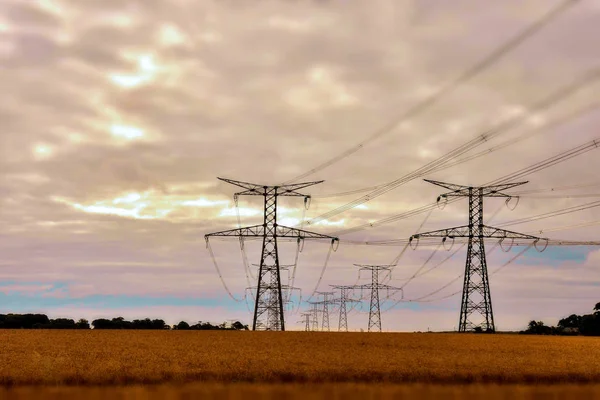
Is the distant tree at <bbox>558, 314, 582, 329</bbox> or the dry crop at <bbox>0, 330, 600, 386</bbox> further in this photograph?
the distant tree at <bbox>558, 314, 582, 329</bbox>

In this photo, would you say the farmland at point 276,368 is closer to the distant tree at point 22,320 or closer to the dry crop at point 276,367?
the dry crop at point 276,367

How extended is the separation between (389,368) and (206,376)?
387 inches

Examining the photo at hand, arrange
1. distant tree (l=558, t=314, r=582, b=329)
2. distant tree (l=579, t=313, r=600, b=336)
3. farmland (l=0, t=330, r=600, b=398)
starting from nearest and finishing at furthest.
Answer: farmland (l=0, t=330, r=600, b=398), distant tree (l=579, t=313, r=600, b=336), distant tree (l=558, t=314, r=582, b=329)

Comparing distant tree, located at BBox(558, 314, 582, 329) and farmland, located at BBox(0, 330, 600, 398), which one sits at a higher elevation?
distant tree, located at BBox(558, 314, 582, 329)

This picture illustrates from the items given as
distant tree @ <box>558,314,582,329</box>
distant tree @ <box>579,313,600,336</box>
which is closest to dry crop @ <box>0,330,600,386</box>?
distant tree @ <box>579,313,600,336</box>

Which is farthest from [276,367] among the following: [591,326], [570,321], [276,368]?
[570,321]

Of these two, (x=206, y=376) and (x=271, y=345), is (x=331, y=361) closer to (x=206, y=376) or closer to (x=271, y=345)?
(x=206, y=376)

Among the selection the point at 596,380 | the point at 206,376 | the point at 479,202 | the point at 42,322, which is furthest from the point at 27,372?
the point at 42,322

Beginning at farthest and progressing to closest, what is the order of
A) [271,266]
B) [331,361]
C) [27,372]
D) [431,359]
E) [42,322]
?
[42,322] → [271,266] → [431,359] → [331,361] → [27,372]

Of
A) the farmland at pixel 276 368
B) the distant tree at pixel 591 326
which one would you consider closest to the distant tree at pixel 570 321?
the distant tree at pixel 591 326

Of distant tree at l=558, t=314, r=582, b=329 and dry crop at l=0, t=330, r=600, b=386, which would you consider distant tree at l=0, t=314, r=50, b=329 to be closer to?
dry crop at l=0, t=330, r=600, b=386

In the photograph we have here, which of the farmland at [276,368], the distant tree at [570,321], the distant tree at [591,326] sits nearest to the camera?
the farmland at [276,368]

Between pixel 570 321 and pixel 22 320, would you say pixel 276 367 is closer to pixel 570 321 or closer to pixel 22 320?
pixel 22 320

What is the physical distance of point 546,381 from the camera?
3369 cm
